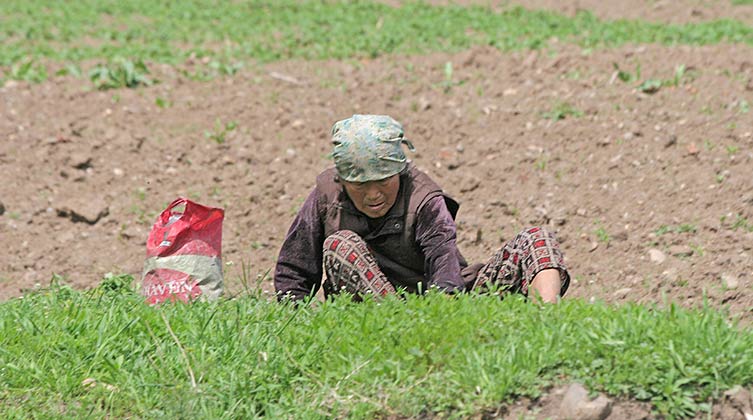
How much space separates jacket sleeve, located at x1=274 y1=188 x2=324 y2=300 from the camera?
18.2 ft

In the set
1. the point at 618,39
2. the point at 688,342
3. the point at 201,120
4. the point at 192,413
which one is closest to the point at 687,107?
the point at 618,39

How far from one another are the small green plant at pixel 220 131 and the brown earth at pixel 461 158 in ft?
0.06

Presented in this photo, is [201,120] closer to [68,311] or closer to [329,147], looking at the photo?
[329,147]

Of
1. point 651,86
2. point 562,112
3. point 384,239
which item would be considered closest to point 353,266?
point 384,239

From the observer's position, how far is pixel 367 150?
5141mm

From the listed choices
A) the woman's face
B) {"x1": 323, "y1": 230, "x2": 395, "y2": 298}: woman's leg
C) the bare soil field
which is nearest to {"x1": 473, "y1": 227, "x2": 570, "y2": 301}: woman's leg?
{"x1": 323, "y1": 230, "x2": 395, "y2": 298}: woman's leg

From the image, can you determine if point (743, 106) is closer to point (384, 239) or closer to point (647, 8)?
point (384, 239)

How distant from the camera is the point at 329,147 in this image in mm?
9109

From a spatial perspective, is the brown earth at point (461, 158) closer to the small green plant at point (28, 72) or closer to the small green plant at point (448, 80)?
the small green plant at point (448, 80)

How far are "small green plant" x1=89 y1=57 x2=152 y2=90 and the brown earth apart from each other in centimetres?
13

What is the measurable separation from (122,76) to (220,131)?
146cm

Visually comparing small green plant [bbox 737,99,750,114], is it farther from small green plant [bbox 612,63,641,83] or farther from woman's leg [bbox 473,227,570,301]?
woman's leg [bbox 473,227,570,301]

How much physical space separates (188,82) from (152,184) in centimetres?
195

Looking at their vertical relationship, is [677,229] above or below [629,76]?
Answer: below
